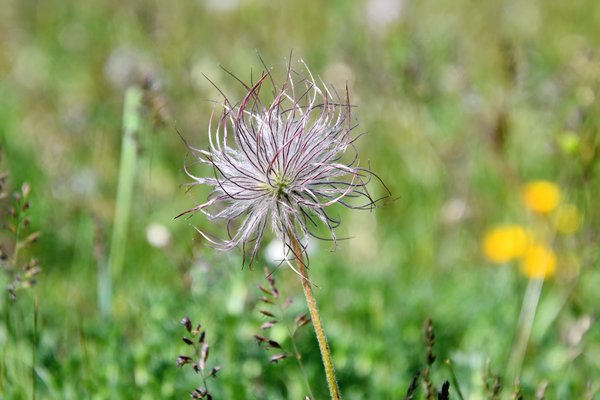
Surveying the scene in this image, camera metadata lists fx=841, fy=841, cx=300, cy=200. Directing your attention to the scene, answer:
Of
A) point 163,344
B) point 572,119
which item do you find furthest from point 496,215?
point 163,344

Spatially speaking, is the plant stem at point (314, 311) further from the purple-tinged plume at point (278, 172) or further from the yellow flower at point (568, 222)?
the yellow flower at point (568, 222)

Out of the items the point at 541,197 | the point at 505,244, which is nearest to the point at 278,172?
the point at 505,244

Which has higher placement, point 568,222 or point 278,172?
point 568,222

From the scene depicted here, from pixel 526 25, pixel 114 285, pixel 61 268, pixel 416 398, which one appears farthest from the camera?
pixel 526 25

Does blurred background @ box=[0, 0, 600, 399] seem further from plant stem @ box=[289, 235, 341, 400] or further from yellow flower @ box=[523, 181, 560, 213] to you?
plant stem @ box=[289, 235, 341, 400]

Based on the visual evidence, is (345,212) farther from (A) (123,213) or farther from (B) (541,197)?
(A) (123,213)

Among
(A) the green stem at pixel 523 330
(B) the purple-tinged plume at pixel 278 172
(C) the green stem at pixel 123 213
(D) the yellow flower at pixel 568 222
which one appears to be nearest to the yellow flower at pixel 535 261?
(D) the yellow flower at pixel 568 222

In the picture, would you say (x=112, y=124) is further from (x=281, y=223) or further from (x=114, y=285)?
(x=281, y=223)
